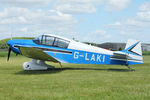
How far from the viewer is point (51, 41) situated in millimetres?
10906

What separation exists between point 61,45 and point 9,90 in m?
5.41

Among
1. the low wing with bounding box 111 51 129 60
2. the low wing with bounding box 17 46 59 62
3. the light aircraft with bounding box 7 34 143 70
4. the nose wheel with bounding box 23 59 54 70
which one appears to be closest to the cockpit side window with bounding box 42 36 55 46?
the light aircraft with bounding box 7 34 143 70

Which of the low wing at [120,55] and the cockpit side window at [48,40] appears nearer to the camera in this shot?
the low wing at [120,55]

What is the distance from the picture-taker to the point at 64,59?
10984 millimetres

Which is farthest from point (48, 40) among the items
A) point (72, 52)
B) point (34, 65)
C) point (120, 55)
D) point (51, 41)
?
point (120, 55)

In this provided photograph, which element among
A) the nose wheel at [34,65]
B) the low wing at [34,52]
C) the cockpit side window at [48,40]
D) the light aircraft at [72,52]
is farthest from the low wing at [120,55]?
the nose wheel at [34,65]

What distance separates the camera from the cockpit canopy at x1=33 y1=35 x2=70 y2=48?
10883 mm

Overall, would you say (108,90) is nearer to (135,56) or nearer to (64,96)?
(64,96)

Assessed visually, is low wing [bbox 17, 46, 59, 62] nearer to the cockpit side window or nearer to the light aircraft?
the light aircraft

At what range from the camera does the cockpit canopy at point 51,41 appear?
10.9m

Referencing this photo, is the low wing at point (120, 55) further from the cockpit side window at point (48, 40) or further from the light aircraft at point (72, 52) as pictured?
the cockpit side window at point (48, 40)

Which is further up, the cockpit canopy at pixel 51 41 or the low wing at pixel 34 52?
the cockpit canopy at pixel 51 41

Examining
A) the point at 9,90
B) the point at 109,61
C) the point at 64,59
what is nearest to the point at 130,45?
the point at 109,61

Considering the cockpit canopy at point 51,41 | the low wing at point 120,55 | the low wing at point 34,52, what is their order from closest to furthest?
the low wing at point 34,52, the low wing at point 120,55, the cockpit canopy at point 51,41
